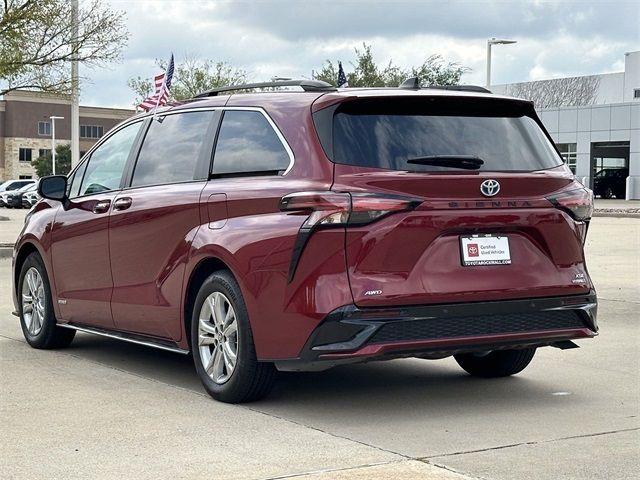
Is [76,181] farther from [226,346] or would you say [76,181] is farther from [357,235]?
[357,235]

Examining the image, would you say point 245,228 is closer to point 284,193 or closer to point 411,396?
point 284,193

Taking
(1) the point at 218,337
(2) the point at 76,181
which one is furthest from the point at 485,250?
(2) the point at 76,181

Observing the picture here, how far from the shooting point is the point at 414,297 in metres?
6.10

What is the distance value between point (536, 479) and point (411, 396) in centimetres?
206

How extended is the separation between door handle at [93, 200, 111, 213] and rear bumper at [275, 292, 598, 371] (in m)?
2.40

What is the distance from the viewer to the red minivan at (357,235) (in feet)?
19.9

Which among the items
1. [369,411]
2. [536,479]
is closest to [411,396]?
[369,411]

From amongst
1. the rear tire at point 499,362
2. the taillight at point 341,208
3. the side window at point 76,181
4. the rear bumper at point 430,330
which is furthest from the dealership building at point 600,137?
the taillight at point 341,208

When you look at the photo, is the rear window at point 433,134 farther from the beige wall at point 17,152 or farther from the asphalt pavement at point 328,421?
the beige wall at point 17,152

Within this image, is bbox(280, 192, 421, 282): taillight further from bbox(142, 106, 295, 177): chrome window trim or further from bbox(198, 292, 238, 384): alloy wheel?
bbox(198, 292, 238, 384): alloy wheel

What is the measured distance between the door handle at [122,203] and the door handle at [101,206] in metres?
0.12

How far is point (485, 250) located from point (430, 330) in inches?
22.1

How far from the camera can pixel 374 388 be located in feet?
23.8

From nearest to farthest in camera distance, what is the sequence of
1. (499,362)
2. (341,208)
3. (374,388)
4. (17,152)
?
(341,208) → (374,388) → (499,362) → (17,152)
